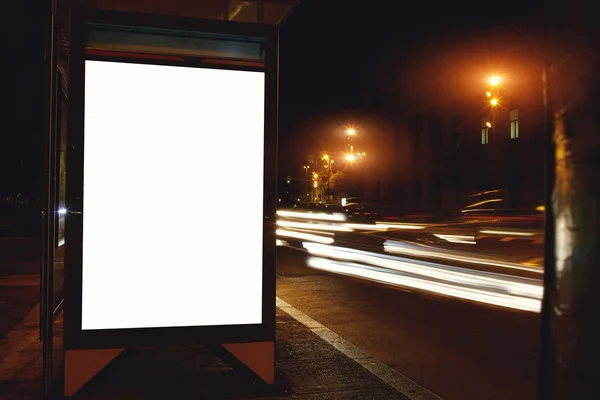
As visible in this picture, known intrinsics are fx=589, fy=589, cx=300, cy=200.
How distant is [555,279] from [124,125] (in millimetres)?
3873

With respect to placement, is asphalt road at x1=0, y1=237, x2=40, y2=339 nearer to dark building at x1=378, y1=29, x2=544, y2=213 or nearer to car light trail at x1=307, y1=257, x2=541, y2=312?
car light trail at x1=307, y1=257, x2=541, y2=312

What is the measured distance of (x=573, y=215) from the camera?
5.10ft

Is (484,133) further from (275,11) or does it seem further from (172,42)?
(172,42)

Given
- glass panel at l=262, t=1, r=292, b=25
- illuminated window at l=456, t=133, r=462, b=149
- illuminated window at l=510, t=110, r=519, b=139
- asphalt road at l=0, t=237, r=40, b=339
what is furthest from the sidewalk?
illuminated window at l=456, t=133, r=462, b=149

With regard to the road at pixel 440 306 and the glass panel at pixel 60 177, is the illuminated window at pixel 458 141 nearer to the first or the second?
the road at pixel 440 306

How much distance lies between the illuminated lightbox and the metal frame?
0.20ft

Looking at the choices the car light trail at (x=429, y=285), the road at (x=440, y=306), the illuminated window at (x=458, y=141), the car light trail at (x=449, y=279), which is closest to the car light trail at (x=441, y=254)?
the road at (x=440, y=306)

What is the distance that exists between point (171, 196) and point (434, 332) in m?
4.83

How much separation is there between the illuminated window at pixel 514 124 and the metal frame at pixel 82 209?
35987mm

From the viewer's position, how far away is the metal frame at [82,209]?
15.0ft

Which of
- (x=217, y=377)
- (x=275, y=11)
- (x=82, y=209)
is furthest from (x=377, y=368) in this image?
(x=275, y=11)

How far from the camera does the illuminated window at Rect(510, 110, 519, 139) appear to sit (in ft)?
124

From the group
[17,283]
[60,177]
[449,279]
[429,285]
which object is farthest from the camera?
[449,279]

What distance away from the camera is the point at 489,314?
31.4 feet
